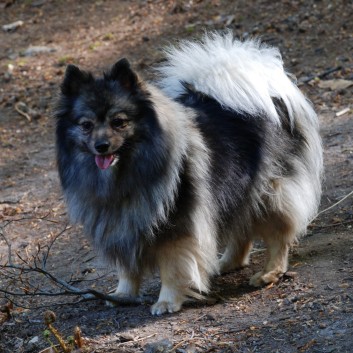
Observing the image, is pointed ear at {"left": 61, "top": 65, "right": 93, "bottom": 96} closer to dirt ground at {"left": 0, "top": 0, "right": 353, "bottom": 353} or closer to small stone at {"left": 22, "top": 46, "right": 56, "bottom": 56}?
dirt ground at {"left": 0, "top": 0, "right": 353, "bottom": 353}

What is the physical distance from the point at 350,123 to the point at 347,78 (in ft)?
3.40

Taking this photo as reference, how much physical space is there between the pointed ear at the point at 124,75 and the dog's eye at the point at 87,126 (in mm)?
309

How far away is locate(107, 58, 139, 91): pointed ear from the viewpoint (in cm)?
423

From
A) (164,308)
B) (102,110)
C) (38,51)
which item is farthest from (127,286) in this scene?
→ (38,51)

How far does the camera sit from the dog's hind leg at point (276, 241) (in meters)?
4.83

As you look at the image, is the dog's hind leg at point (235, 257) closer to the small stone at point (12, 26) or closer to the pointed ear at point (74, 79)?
the pointed ear at point (74, 79)

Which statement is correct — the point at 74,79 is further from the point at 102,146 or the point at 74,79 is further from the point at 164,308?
the point at 164,308

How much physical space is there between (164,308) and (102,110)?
4.05ft

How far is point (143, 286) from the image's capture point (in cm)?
500

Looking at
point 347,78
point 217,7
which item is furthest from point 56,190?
point 217,7

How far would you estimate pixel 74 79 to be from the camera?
168 inches

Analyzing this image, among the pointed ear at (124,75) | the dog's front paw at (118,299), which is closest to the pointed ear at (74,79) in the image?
the pointed ear at (124,75)

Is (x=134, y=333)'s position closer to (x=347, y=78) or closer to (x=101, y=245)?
(x=101, y=245)

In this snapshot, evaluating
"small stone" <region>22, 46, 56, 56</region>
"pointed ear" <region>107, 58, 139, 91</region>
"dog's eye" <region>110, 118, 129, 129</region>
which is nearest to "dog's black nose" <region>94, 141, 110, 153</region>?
"dog's eye" <region>110, 118, 129, 129</region>
